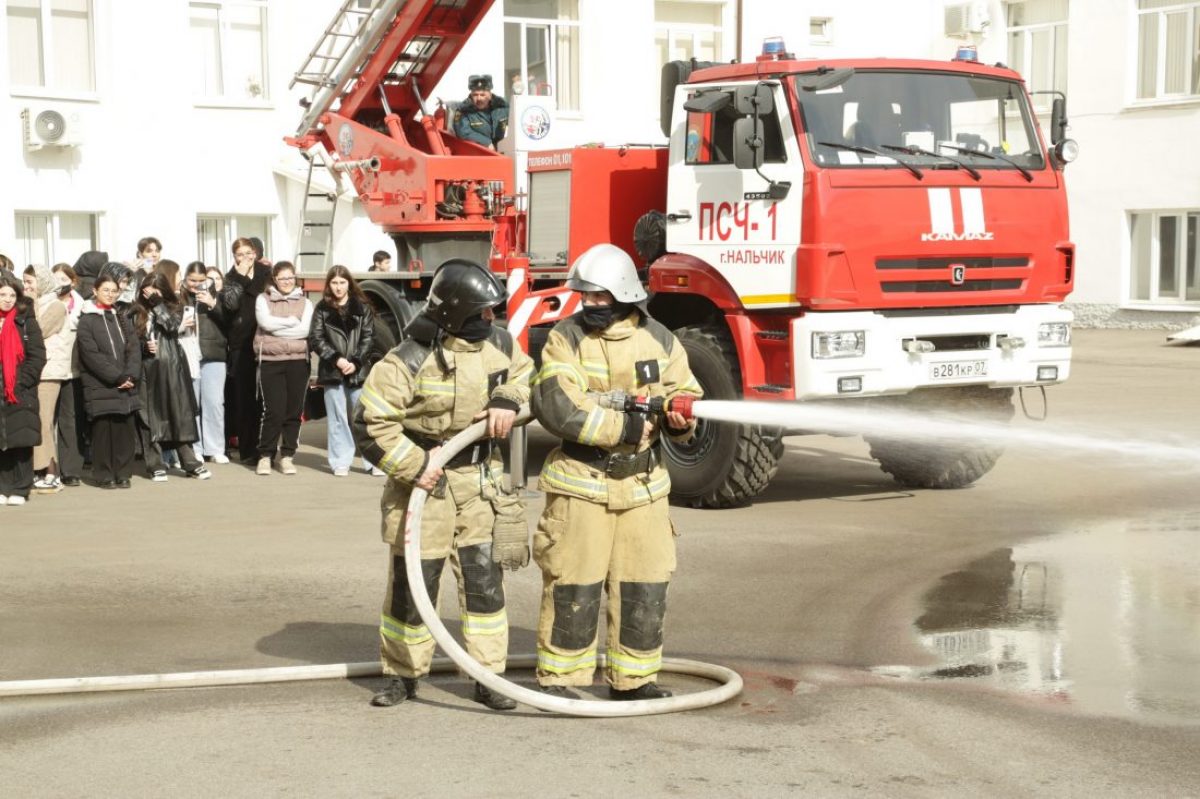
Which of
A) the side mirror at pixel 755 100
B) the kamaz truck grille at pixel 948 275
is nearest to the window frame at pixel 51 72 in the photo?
the side mirror at pixel 755 100

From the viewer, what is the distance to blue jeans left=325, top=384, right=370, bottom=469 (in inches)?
526

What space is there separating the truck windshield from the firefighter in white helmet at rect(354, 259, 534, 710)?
4821mm

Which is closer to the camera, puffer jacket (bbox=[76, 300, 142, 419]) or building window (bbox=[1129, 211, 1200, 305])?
puffer jacket (bbox=[76, 300, 142, 419])

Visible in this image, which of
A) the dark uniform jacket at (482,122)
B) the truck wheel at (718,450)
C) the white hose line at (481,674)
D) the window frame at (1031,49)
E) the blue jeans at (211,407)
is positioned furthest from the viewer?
Answer: the window frame at (1031,49)

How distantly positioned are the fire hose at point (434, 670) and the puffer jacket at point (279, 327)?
6.61m

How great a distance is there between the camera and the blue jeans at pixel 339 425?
13359 millimetres

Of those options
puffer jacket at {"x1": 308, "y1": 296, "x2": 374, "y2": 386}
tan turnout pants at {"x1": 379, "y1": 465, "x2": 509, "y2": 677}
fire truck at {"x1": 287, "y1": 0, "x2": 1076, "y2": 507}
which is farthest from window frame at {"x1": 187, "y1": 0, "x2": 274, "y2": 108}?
tan turnout pants at {"x1": 379, "y1": 465, "x2": 509, "y2": 677}

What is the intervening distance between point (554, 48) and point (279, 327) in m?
16.5

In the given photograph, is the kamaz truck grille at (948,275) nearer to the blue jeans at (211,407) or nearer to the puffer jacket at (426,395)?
the puffer jacket at (426,395)

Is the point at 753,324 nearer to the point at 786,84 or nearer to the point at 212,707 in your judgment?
the point at 786,84

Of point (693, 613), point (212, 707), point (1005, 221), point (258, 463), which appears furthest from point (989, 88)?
point (212, 707)

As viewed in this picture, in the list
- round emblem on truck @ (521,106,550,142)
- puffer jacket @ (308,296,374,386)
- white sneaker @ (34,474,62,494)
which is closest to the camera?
white sneaker @ (34,474,62,494)

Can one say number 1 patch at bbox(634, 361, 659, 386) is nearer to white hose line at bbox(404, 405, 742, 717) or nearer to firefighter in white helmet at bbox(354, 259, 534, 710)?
firefighter in white helmet at bbox(354, 259, 534, 710)

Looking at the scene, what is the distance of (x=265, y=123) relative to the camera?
25125 mm
